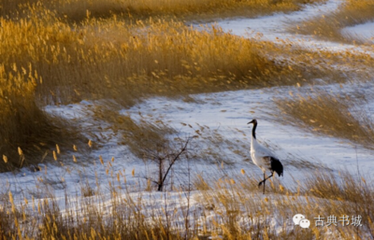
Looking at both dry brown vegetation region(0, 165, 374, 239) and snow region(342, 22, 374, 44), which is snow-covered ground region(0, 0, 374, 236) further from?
snow region(342, 22, 374, 44)

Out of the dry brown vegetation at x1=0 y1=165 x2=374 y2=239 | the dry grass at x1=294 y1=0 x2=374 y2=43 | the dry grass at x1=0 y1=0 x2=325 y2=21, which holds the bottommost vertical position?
the dry grass at x1=294 y1=0 x2=374 y2=43

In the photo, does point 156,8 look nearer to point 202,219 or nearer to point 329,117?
point 329,117

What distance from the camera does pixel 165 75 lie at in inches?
344

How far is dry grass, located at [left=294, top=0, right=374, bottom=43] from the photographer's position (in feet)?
48.4

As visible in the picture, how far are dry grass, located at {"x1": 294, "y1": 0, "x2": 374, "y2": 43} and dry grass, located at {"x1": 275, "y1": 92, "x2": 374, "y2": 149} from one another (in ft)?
22.1

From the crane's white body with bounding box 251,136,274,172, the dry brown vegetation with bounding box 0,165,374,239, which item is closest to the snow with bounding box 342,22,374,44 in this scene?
the crane's white body with bounding box 251,136,274,172

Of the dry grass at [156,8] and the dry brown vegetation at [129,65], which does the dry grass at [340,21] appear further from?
the dry brown vegetation at [129,65]

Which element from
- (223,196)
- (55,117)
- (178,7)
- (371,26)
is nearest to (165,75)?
(55,117)

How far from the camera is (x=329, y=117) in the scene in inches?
268

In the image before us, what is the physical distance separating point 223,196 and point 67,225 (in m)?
1.07

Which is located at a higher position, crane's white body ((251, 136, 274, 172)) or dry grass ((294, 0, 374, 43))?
crane's white body ((251, 136, 274, 172))

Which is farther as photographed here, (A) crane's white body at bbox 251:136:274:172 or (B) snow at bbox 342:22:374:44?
(B) snow at bbox 342:22:374:44

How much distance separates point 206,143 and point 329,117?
2002 mm

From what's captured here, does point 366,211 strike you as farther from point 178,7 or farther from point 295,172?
point 178,7
